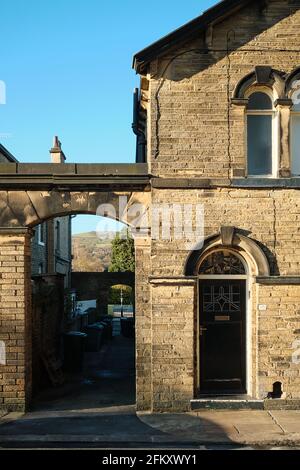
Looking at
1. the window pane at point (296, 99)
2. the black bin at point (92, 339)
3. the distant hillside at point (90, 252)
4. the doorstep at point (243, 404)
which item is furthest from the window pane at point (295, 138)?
the distant hillside at point (90, 252)

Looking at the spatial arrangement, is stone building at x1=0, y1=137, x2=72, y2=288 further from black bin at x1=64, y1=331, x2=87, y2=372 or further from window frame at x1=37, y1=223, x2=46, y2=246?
black bin at x1=64, y1=331, x2=87, y2=372

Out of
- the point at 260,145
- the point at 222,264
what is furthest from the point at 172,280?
the point at 260,145

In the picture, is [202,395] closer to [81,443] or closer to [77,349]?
[81,443]

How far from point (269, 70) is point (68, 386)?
8.43 m

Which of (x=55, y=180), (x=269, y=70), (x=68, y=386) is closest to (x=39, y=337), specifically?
(x=68, y=386)

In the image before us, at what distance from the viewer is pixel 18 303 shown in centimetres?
988

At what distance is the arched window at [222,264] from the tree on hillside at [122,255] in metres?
27.3

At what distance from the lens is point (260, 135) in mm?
10156

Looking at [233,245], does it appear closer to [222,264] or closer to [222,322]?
[222,264]

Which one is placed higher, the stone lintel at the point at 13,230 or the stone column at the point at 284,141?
the stone column at the point at 284,141

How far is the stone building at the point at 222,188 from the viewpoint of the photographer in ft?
31.6

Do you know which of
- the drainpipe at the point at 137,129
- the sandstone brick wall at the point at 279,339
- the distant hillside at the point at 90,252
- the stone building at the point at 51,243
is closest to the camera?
the sandstone brick wall at the point at 279,339

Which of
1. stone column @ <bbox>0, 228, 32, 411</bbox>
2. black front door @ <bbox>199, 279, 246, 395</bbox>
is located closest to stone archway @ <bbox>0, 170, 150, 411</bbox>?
stone column @ <bbox>0, 228, 32, 411</bbox>

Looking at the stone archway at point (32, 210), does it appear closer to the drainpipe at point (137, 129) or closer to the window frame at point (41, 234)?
the drainpipe at point (137, 129)
